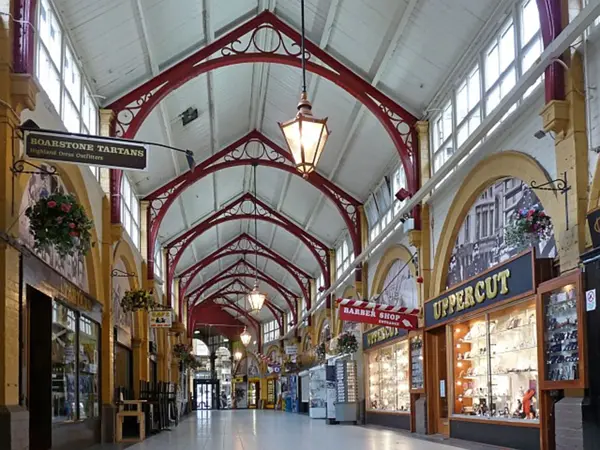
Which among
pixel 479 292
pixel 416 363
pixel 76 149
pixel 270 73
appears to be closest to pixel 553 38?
pixel 479 292

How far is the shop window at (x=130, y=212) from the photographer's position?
1745 centimetres

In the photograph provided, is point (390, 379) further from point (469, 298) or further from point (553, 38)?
point (553, 38)

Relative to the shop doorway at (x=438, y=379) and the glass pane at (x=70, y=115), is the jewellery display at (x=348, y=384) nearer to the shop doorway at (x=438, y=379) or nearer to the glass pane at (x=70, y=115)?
the shop doorway at (x=438, y=379)

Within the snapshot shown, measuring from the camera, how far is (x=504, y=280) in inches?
410

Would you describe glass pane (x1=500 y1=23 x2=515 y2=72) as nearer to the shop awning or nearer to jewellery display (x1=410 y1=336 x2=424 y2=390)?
the shop awning

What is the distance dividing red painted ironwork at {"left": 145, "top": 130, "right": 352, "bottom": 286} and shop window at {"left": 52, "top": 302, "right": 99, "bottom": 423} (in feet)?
23.7

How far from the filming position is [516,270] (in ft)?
32.7

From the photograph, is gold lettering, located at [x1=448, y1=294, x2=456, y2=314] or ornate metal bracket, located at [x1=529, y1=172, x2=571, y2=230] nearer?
ornate metal bracket, located at [x1=529, y1=172, x2=571, y2=230]

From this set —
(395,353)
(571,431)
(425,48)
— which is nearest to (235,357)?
(395,353)

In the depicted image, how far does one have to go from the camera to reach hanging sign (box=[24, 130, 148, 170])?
732 cm

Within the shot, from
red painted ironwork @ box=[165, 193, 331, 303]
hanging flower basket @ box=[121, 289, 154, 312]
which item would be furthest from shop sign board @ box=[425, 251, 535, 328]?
red painted ironwork @ box=[165, 193, 331, 303]

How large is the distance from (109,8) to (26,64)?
146 inches

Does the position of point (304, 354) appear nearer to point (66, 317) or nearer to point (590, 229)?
point (66, 317)

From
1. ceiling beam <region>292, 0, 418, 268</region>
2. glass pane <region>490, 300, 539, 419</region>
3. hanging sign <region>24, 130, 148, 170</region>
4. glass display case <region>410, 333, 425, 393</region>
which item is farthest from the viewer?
glass display case <region>410, 333, 425, 393</region>
